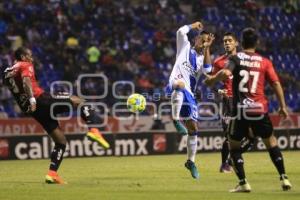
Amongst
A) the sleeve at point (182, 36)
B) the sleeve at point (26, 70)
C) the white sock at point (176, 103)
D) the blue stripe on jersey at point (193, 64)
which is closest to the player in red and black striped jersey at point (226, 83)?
the blue stripe on jersey at point (193, 64)

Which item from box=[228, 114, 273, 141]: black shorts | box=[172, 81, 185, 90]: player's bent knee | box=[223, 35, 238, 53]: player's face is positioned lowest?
box=[228, 114, 273, 141]: black shorts

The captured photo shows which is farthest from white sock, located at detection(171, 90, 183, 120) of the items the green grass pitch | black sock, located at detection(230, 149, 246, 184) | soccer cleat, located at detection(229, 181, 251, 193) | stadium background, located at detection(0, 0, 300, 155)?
stadium background, located at detection(0, 0, 300, 155)

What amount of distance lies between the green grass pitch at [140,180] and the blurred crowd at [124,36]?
21.7 ft

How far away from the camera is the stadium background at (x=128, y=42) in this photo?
25125 mm

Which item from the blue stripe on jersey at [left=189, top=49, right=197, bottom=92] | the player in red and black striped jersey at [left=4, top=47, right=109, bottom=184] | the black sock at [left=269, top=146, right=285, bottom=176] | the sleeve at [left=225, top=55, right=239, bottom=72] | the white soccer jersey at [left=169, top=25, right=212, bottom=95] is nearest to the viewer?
the sleeve at [left=225, top=55, right=239, bottom=72]

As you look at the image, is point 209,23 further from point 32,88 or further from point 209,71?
point 32,88

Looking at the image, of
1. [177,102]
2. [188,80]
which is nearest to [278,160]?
[177,102]

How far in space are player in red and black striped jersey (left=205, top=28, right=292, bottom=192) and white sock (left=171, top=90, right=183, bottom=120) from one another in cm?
290

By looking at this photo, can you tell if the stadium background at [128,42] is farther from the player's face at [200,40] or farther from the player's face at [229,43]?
the player's face at [229,43]

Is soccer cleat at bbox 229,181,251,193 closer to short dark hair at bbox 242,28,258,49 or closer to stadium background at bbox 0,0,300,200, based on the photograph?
stadium background at bbox 0,0,300,200

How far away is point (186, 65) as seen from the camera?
14.7m

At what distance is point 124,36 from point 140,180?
16.2 m

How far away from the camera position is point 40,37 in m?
28.6

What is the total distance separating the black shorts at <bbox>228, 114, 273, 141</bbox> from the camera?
1129 cm
